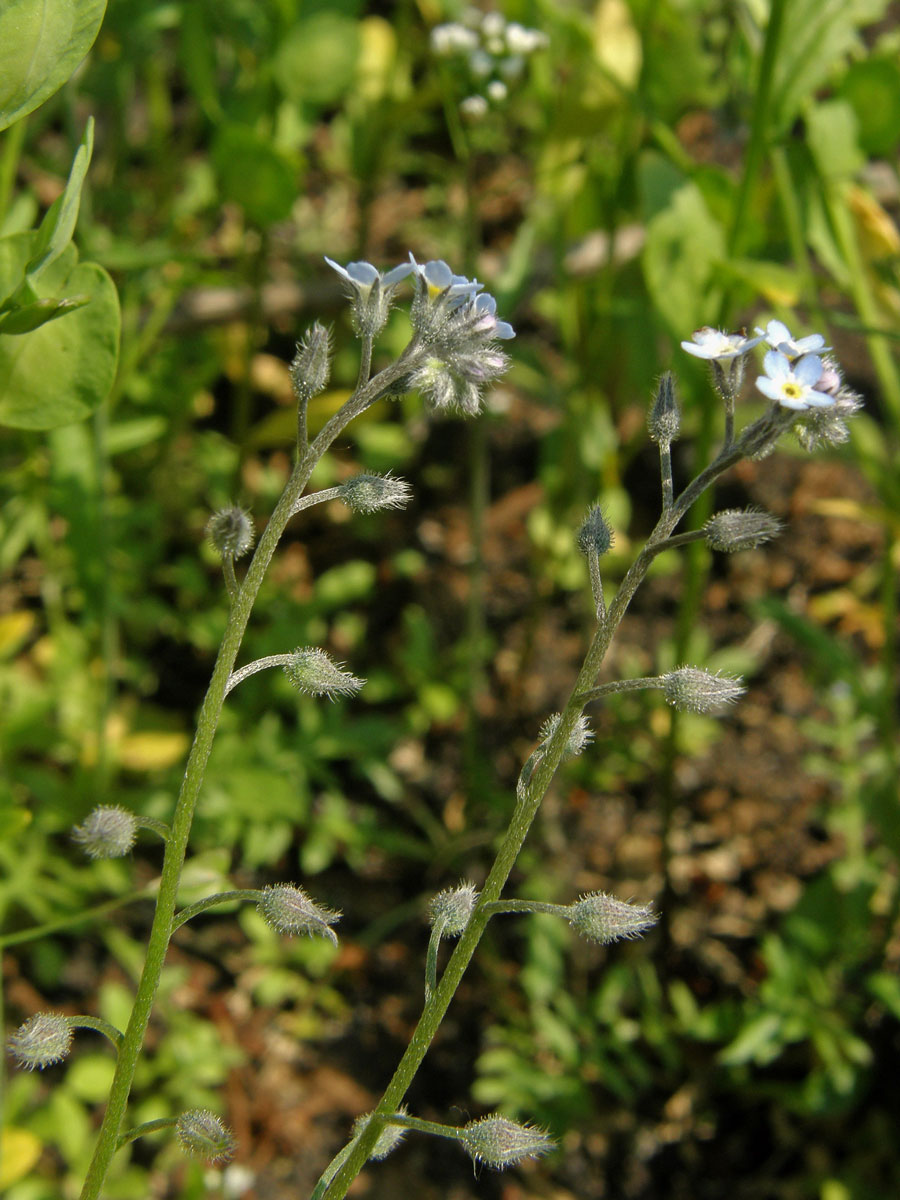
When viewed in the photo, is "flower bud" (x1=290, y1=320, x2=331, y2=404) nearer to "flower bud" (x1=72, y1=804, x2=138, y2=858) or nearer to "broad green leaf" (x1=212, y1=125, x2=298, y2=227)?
"flower bud" (x1=72, y1=804, x2=138, y2=858)

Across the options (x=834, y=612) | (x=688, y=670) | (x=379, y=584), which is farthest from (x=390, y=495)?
(x=834, y=612)

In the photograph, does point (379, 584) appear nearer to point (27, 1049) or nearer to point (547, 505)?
point (547, 505)

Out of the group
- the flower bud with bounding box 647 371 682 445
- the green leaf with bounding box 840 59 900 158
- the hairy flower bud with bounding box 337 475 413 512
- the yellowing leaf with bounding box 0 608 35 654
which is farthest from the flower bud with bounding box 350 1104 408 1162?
the green leaf with bounding box 840 59 900 158

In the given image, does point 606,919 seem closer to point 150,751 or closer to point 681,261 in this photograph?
point 681,261

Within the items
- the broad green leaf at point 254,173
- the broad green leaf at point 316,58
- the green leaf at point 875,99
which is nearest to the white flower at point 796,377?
the green leaf at point 875,99

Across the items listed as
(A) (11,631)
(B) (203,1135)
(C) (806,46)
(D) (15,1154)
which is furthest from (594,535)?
(A) (11,631)
